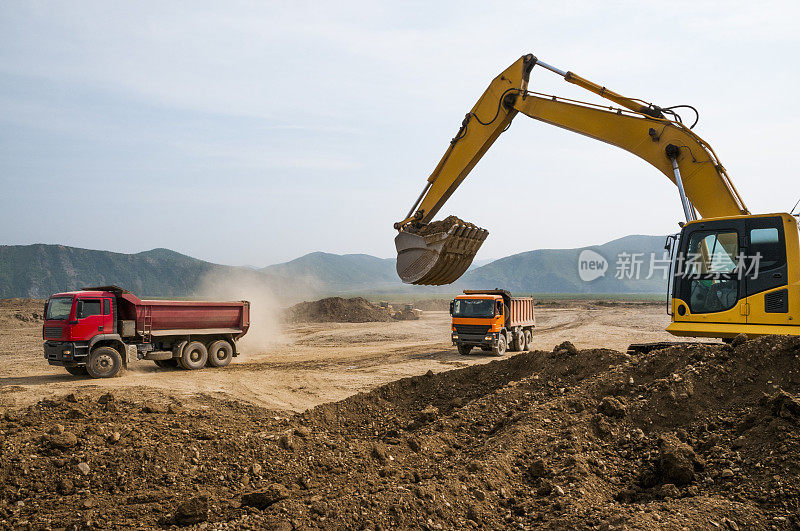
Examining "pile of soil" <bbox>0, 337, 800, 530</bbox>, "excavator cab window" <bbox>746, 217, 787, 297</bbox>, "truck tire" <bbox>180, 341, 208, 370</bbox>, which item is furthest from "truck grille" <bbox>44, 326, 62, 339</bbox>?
"excavator cab window" <bbox>746, 217, 787, 297</bbox>

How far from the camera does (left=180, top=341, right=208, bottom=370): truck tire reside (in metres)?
17.4

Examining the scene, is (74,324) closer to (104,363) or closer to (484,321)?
(104,363)

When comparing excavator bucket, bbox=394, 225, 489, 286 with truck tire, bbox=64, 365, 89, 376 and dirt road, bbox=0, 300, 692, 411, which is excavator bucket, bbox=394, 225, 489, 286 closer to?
dirt road, bbox=0, 300, 692, 411

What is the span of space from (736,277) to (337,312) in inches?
1430

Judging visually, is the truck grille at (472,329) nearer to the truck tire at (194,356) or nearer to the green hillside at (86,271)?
the truck tire at (194,356)

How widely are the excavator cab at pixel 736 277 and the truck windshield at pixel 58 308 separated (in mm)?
14714

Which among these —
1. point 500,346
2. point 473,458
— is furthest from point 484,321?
point 473,458

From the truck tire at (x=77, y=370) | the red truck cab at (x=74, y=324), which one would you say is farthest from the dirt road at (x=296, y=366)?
the red truck cab at (x=74, y=324)

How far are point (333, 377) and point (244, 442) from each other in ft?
28.7

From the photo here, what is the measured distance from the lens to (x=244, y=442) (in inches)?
318

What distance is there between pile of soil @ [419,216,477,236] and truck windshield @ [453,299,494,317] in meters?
8.00

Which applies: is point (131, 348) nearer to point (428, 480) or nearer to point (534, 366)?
point (534, 366)

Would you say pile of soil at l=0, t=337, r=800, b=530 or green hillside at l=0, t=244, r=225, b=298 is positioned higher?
green hillside at l=0, t=244, r=225, b=298

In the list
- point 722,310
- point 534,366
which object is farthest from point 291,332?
point 722,310
